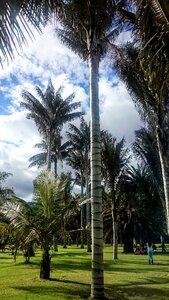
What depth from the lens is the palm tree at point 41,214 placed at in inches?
554

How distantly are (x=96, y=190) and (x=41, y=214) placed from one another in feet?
14.5

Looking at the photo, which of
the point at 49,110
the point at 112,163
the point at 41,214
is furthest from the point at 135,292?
the point at 49,110

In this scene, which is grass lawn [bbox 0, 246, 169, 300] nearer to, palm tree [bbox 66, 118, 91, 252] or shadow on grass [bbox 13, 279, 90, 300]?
shadow on grass [bbox 13, 279, 90, 300]

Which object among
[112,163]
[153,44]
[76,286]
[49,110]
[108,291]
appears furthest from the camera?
[49,110]

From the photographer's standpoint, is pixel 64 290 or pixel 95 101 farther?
pixel 95 101

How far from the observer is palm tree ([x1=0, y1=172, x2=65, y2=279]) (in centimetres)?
1406

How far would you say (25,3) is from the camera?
4.01m

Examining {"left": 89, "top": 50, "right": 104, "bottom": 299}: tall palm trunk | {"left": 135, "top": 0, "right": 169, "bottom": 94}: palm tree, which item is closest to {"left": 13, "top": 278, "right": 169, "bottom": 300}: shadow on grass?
{"left": 89, "top": 50, "right": 104, "bottom": 299}: tall palm trunk

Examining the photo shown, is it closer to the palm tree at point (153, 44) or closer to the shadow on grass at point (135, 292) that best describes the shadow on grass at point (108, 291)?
the shadow on grass at point (135, 292)

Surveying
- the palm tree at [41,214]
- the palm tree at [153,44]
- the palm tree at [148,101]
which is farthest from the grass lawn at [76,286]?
the palm tree at [153,44]

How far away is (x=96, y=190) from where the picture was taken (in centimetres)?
A: 1135

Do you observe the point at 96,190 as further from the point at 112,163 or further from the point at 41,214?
the point at 112,163

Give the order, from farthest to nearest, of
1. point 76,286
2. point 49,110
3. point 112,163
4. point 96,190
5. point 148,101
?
point 49,110, point 112,163, point 148,101, point 76,286, point 96,190

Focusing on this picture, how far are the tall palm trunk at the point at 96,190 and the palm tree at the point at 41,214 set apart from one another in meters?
3.50
